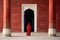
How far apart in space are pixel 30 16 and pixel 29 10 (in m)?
0.69

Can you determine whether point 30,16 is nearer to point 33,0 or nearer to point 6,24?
point 33,0

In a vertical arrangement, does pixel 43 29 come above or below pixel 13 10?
below

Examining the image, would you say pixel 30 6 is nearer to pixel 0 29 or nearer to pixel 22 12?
pixel 22 12

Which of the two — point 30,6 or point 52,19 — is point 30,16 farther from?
point 52,19

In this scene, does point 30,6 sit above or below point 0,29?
above

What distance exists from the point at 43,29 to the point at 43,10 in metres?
2.11

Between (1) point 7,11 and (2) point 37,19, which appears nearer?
(1) point 7,11

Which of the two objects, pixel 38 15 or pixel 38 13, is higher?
pixel 38 13

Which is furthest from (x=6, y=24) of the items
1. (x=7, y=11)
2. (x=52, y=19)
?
(x=52, y=19)

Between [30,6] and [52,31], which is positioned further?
[30,6]

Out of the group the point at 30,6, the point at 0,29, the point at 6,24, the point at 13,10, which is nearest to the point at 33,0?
the point at 30,6

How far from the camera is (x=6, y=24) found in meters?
20.4

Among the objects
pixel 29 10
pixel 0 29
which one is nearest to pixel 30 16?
pixel 29 10

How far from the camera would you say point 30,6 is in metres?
26.3
